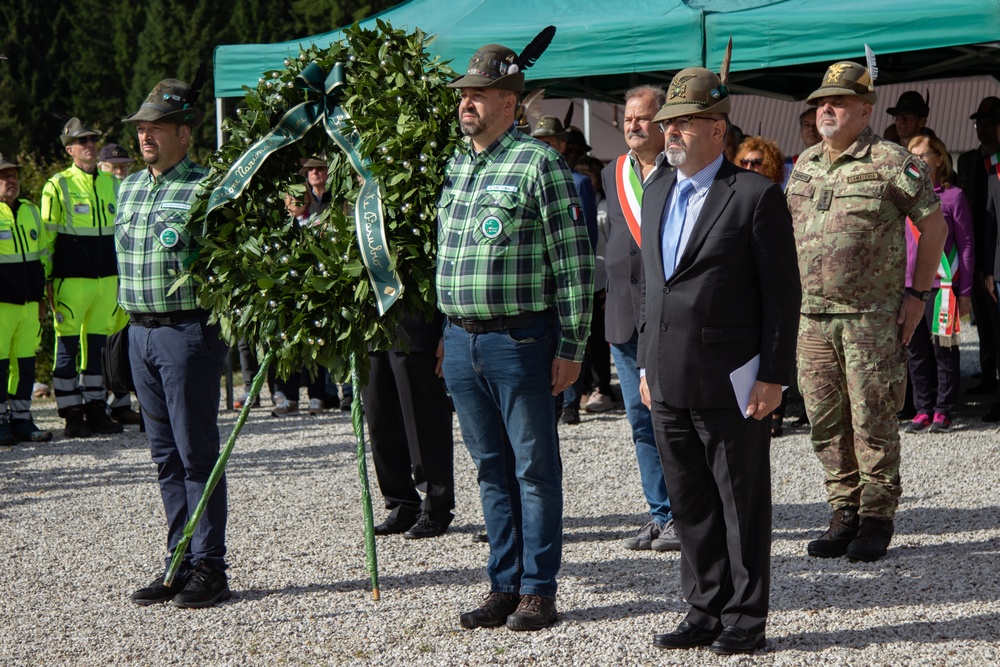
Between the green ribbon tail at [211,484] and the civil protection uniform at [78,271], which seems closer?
the green ribbon tail at [211,484]

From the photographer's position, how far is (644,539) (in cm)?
561

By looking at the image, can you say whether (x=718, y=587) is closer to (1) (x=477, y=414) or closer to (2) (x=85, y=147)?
(1) (x=477, y=414)

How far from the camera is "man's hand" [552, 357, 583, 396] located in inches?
169

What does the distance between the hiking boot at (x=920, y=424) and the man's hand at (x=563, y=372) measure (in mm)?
4839

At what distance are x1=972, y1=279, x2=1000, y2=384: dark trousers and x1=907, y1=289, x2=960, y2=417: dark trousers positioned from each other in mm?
850

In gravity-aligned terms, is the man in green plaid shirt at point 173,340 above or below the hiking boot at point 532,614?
above

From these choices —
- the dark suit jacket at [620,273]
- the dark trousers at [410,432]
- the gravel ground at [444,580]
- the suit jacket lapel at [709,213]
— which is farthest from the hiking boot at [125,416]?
the suit jacket lapel at [709,213]

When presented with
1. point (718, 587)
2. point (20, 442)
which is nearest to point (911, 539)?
point (718, 587)

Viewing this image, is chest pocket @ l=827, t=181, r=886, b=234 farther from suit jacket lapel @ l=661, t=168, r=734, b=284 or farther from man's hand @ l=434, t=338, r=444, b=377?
man's hand @ l=434, t=338, r=444, b=377

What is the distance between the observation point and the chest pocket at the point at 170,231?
16.0 ft

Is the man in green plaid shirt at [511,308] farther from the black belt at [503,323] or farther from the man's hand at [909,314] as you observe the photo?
the man's hand at [909,314]

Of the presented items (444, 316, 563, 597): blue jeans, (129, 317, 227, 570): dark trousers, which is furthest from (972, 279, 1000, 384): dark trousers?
(129, 317, 227, 570): dark trousers

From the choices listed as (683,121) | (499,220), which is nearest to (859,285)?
(683,121)

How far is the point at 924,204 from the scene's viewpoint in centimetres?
510
